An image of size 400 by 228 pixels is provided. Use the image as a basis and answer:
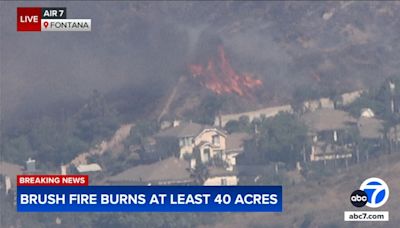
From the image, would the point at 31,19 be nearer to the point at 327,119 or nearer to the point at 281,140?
the point at 281,140

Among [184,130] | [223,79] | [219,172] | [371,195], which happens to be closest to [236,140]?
[184,130]

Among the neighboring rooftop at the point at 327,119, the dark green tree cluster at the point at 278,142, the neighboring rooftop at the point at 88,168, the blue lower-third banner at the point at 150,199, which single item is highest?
the neighboring rooftop at the point at 327,119

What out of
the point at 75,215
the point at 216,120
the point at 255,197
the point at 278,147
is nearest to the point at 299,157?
the point at 278,147

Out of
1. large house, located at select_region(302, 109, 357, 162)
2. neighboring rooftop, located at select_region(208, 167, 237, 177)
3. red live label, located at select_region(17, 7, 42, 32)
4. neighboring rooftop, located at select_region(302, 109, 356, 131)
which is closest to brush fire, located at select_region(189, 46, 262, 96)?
neighboring rooftop, located at select_region(302, 109, 356, 131)

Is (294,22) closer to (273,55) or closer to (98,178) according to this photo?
(273,55)

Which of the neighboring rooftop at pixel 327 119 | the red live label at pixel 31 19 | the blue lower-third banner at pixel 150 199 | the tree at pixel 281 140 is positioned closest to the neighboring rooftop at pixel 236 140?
the tree at pixel 281 140

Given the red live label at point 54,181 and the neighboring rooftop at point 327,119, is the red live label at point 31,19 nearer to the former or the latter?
the red live label at point 54,181

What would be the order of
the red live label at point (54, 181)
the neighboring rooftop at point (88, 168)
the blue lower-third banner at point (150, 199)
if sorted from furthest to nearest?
the neighboring rooftop at point (88, 168)
the red live label at point (54, 181)
the blue lower-third banner at point (150, 199)
